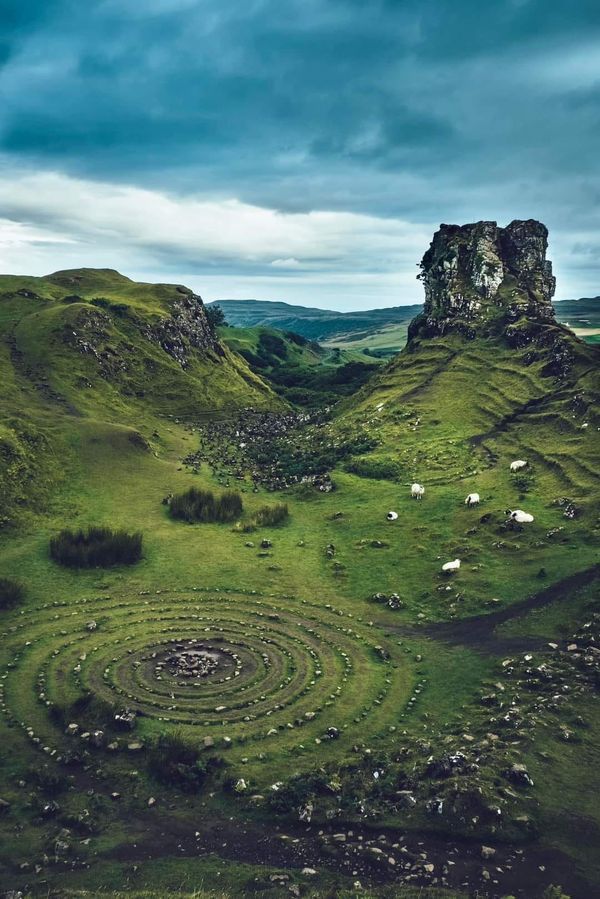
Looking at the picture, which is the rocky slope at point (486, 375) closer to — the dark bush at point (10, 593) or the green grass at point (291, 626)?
the green grass at point (291, 626)

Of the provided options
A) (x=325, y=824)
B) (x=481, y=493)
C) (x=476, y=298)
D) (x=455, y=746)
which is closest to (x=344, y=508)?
(x=481, y=493)

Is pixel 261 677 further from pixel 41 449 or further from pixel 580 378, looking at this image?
pixel 580 378

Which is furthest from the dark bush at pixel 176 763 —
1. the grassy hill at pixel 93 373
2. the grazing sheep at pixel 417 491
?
the grazing sheep at pixel 417 491

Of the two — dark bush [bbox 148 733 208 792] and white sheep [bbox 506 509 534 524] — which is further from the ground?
white sheep [bbox 506 509 534 524]

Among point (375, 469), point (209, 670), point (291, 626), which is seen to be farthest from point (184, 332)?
point (209, 670)

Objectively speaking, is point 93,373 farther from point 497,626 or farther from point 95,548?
point 497,626

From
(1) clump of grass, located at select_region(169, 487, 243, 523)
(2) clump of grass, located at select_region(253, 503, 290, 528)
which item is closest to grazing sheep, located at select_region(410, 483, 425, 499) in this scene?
(2) clump of grass, located at select_region(253, 503, 290, 528)

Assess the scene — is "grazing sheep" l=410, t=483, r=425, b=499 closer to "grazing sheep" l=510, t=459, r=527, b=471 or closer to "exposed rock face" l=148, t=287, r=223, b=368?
"grazing sheep" l=510, t=459, r=527, b=471
